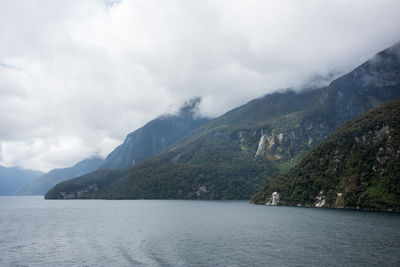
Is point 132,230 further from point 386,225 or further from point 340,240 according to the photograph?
point 386,225

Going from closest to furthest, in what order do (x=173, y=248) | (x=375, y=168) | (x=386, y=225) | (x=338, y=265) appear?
(x=338, y=265), (x=173, y=248), (x=386, y=225), (x=375, y=168)

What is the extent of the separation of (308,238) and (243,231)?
22.9 m

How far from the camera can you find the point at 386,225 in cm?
10012

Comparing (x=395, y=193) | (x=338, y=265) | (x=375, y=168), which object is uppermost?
(x=375, y=168)

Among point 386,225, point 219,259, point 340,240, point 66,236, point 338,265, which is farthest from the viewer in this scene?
point 386,225

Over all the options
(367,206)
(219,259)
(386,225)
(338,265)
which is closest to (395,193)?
(367,206)

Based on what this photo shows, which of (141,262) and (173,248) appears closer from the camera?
(141,262)

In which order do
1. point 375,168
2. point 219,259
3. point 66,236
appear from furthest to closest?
point 375,168
point 66,236
point 219,259

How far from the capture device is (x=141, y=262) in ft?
198

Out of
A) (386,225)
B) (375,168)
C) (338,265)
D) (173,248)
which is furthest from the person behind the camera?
(375,168)

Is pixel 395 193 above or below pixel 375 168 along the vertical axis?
below

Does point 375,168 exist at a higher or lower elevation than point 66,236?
higher

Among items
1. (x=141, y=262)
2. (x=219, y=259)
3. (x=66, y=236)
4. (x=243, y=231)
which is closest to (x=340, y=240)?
(x=243, y=231)

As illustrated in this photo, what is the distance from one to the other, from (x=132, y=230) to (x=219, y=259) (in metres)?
50.8
